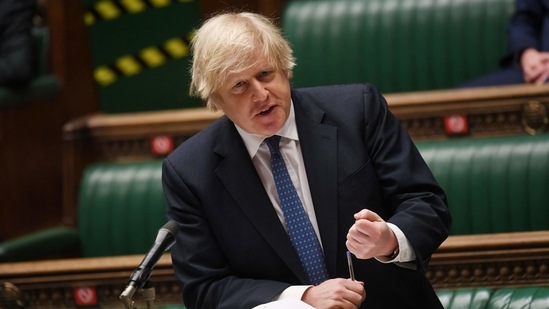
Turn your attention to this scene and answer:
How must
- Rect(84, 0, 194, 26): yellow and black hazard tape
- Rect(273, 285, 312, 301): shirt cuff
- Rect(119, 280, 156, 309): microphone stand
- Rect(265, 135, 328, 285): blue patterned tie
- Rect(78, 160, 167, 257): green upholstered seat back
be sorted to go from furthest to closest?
Rect(84, 0, 194, 26): yellow and black hazard tape → Rect(78, 160, 167, 257): green upholstered seat back → Rect(265, 135, 328, 285): blue patterned tie → Rect(273, 285, 312, 301): shirt cuff → Rect(119, 280, 156, 309): microphone stand

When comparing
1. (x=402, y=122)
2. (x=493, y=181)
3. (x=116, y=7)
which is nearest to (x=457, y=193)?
(x=493, y=181)

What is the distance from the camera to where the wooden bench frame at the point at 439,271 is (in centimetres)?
204

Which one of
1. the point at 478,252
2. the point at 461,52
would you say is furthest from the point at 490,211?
the point at 461,52

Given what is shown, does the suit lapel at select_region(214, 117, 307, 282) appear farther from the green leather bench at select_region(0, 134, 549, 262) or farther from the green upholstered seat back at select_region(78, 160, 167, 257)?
the green upholstered seat back at select_region(78, 160, 167, 257)

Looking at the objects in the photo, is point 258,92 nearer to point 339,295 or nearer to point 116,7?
point 339,295

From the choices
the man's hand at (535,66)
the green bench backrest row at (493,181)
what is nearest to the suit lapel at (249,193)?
the green bench backrest row at (493,181)

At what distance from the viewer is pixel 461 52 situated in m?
2.98

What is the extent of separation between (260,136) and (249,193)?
0.09 metres

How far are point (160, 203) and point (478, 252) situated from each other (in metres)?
0.96

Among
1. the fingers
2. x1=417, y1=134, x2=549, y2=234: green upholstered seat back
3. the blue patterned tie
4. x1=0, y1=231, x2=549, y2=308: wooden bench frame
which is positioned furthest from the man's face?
x1=417, y1=134, x2=549, y2=234: green upholstered seat back

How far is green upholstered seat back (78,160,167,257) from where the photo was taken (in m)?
2.78

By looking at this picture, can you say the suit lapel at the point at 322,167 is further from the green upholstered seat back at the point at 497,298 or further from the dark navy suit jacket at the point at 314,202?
the green upholstered seat back at the point at 497,298

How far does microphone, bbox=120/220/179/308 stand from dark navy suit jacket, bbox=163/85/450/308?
125 millimetres

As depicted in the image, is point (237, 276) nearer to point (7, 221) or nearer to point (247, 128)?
point (247, 128)
